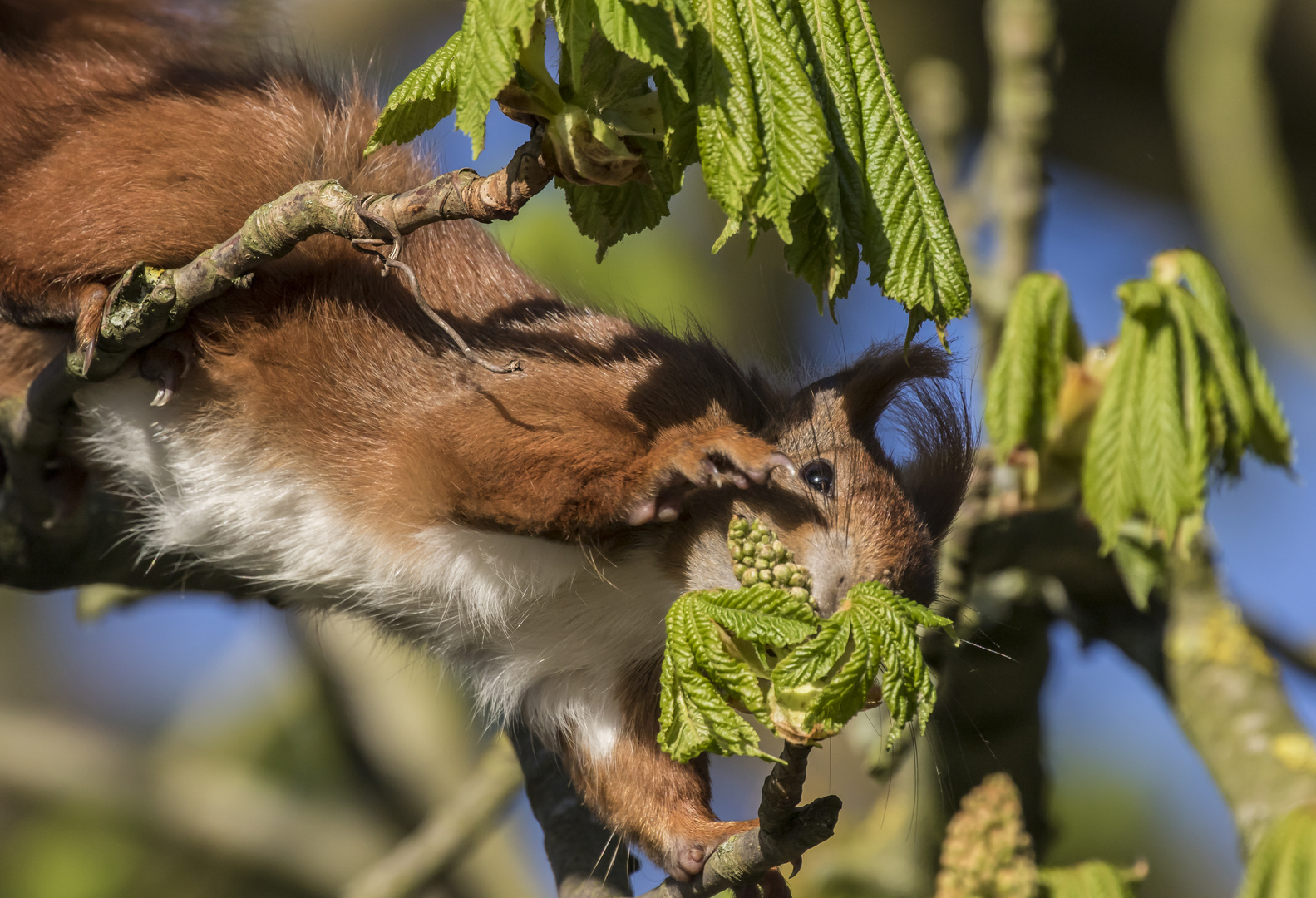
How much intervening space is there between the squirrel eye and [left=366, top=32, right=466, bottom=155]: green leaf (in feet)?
4.51

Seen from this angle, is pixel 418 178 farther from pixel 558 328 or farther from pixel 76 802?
pixel 76 802

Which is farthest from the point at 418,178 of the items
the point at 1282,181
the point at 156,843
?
the point at 156,843

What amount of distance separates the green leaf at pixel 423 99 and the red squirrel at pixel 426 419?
1.05 m

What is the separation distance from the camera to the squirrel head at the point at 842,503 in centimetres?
286

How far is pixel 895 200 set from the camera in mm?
1973

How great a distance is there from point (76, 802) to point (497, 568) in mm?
4158

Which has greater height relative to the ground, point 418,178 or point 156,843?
point 418,178

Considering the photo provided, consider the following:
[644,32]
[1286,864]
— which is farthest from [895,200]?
[1286,864]

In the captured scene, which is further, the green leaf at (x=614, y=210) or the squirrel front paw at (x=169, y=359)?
the squirrel front paw at (x=169, y=359)

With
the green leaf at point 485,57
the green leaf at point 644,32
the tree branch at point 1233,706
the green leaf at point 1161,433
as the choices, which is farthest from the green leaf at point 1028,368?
the green leaf at point 485,57

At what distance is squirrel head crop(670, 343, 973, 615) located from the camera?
2855 millimetres

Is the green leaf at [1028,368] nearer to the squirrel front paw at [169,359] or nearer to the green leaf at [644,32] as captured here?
the green leaf at [644,32]

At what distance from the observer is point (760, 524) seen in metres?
2.91

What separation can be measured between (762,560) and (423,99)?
52.0 inches
